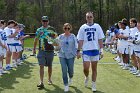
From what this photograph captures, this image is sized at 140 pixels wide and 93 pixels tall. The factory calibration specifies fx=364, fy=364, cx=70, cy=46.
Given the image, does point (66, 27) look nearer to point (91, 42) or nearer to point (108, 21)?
point (91, 42)

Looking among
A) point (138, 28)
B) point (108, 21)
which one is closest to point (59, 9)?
point (108, 21)

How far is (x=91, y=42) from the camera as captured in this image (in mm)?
10273

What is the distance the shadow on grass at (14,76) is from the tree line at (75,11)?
121 feet

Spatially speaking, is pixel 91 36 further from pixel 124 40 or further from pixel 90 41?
pixel 124 40

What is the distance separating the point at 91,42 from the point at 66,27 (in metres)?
0.84

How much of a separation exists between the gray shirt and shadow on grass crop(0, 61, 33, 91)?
198 centimetres

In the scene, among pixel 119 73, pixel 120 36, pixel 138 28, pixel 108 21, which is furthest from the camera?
pixel 108 21

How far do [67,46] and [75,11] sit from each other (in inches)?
1832

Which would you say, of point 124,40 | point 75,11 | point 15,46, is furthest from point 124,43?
point 75,11

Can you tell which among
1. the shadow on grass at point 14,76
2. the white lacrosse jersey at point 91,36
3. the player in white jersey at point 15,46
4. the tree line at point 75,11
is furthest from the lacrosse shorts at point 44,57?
the tree line at point 75,11

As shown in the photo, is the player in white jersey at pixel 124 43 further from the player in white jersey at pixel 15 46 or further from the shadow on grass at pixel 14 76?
the player in white jersey at pixel 15 46

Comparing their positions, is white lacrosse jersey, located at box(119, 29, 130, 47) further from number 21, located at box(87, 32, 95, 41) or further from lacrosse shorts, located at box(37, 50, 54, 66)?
number 21, located at box(87, 32, 95, 41)

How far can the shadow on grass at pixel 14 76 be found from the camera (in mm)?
11344

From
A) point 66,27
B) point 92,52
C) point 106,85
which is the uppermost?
point 66,27
